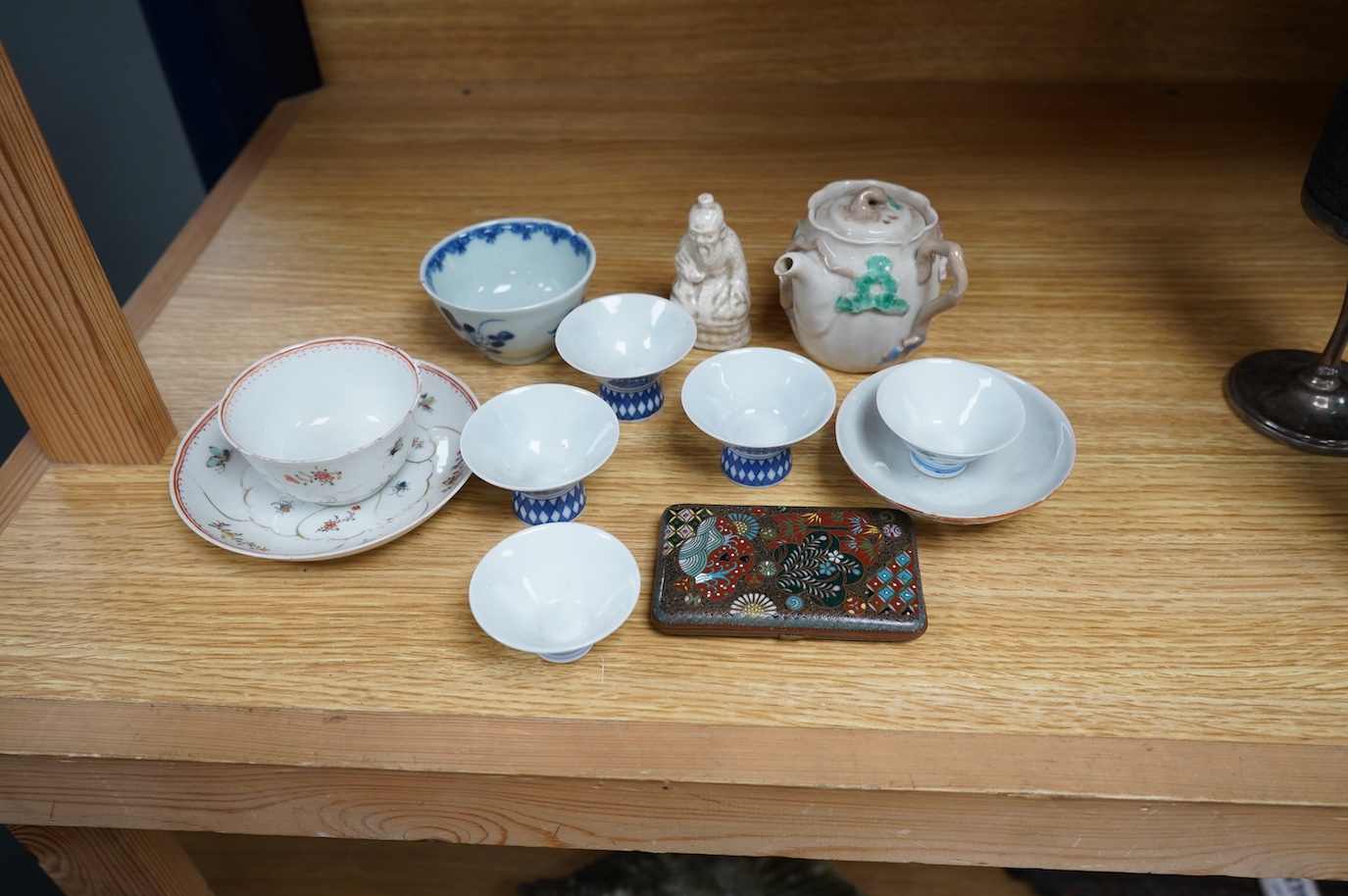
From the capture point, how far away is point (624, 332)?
36.3 inches

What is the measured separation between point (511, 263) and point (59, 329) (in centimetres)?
42

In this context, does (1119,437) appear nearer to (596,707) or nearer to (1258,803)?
(1258,803)

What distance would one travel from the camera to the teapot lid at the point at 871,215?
0.85m

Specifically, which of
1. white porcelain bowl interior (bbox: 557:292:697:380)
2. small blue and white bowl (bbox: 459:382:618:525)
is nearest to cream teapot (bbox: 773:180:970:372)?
white porcelain bowl interior (bbox: 557:292:697:380)

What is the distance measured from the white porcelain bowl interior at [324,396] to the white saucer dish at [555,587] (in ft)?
0.63

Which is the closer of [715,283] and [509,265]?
[715,283]

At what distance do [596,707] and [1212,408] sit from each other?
63 cm

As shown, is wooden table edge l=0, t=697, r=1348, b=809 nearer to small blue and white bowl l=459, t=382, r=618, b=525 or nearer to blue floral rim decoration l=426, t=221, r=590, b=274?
small blue and white bowl l=459, t=382, r=618, b=525

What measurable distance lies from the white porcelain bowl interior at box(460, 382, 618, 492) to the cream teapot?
21 centimetres

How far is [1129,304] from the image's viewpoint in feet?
3.30

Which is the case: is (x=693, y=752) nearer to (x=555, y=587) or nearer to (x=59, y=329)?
(x=555, y=587)

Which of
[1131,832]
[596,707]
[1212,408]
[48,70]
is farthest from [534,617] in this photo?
[48,70]

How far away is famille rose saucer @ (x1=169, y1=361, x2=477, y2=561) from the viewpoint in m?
0.78

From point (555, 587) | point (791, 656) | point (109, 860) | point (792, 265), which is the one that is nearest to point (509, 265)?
point (792, 265)
